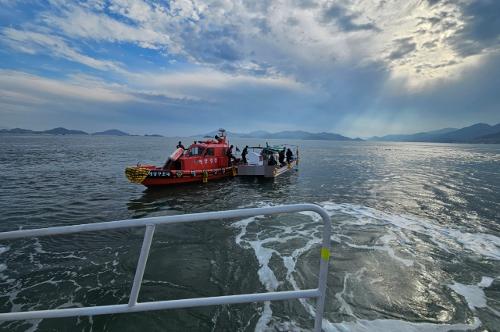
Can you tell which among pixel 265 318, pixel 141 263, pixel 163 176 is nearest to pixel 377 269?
pixel 265 318

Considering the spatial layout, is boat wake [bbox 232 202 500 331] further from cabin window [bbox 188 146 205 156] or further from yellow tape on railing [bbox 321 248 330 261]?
cabin window [bbox 188 146 205 156]

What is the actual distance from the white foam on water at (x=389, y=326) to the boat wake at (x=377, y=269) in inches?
0.8

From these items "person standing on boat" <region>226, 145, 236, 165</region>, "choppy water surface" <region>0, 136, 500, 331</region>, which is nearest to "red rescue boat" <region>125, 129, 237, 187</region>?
"person standing on boat" <region>226, 145, 236, 165</region>

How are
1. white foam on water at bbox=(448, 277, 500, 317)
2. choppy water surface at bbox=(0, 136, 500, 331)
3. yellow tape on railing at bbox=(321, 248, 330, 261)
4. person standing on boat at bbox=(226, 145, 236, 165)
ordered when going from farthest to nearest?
person standing on boat at bbox=(226, 145, 236, 165) → white foam on water at bbox=(448, 277, 500, 317) → choppy water surface at bbox=(0, 136, 500, 331) → yellow tape on railing at bbox=(321, 248, 330, 261)

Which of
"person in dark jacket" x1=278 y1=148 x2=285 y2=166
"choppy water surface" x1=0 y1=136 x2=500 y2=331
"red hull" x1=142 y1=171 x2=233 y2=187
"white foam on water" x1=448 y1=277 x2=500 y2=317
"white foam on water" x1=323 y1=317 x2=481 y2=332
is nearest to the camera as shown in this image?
"white foam on water" x1=323 y1=317 x2=481 y2=332

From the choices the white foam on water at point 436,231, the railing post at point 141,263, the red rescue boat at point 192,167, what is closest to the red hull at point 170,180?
the red rescue boat at point 192,167

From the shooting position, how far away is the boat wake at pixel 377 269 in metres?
5.41

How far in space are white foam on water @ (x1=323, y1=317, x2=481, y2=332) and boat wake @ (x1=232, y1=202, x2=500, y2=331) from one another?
0.06 feet

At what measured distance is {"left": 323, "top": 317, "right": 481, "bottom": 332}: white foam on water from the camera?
199 inches

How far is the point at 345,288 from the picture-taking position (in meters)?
6.52

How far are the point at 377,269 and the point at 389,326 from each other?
2616mm

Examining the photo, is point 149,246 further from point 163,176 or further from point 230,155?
point 230,155

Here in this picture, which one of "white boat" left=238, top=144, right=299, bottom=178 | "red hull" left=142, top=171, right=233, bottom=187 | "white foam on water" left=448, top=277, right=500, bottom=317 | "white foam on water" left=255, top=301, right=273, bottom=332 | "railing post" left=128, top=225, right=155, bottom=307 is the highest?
"railing post" left=128, top=225, right=155, bottom=307

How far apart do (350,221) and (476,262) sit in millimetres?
4752
